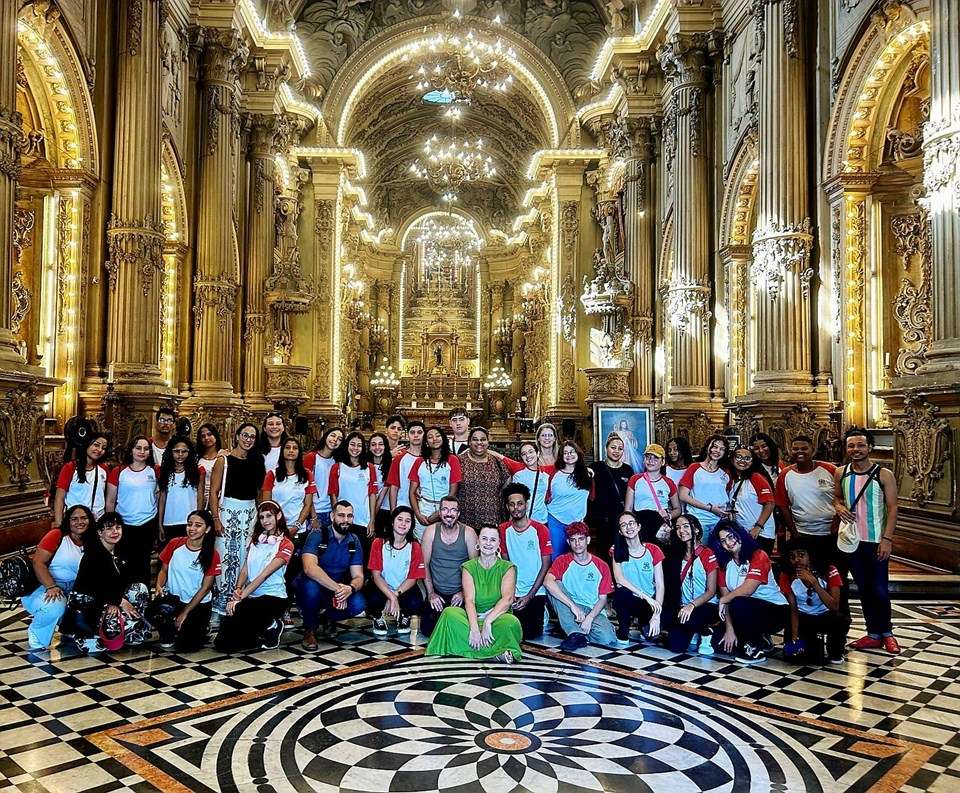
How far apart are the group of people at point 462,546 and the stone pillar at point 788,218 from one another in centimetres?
497

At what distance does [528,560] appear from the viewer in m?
6.22

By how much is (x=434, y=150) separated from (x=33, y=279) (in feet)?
55.9

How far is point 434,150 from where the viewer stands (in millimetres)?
26453

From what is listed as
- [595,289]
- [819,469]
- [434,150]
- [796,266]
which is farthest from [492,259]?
[819,469]

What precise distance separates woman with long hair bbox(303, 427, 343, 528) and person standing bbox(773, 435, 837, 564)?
3886mm

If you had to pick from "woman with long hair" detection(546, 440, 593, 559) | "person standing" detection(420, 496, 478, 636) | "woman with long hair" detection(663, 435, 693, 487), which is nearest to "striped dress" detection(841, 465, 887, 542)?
"woman with long hair" detection(663, 435, 693, 487)

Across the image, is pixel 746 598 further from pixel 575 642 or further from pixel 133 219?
pixel 133 219

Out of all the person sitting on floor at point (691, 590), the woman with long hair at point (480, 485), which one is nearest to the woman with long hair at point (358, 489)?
the woman with long hair at point (480, 485)

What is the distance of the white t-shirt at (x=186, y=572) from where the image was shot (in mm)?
5695

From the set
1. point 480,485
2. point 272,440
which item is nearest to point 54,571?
point 272,440

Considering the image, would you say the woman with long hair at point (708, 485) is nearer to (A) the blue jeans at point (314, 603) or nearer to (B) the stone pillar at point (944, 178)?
(B) the stone pillar at point (944, 178)

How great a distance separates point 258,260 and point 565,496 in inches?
602

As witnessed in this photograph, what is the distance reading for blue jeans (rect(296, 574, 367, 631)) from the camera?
233 inches

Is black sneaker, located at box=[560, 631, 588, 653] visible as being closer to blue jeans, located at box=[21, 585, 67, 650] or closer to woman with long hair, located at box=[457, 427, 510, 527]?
woman with long hair, located at box=[457, 427, 510, 527]
